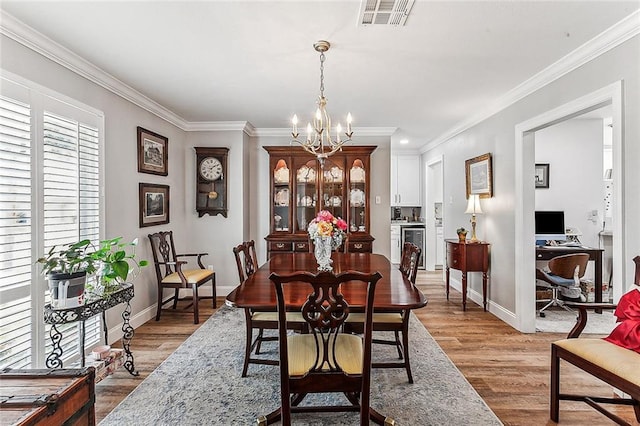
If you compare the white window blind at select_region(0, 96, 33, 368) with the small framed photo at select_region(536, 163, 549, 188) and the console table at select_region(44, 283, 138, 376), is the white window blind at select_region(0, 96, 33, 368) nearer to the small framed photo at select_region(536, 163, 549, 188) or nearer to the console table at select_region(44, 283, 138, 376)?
the console table at select_region(44, 283, 138, 376)

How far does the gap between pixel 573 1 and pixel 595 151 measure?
145 inches

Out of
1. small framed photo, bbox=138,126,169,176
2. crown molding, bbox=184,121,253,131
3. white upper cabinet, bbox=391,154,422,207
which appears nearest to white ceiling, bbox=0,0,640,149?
small framed photo, bbox=138,126,169,176

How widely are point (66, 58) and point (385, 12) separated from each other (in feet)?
7.92

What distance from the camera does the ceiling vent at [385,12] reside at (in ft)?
6.57

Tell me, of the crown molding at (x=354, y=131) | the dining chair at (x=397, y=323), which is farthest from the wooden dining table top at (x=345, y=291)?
the crown molding at (x=354, y=131)

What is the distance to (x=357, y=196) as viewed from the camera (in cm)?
516

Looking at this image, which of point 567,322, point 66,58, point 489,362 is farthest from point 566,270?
point 66,58

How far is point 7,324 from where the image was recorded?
2154mm

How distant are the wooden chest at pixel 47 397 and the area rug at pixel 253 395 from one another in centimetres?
83

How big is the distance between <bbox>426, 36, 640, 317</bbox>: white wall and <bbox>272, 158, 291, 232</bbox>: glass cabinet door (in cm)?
261

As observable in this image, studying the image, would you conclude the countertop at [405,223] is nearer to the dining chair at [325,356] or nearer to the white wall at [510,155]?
the white wall at [510,155]

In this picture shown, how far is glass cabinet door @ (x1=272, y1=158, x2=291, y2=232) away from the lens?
5121 mm

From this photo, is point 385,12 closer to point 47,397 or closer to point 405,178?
point 47,397

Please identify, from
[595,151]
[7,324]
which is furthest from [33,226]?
[595,151]
